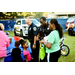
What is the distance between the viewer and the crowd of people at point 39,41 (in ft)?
5.24

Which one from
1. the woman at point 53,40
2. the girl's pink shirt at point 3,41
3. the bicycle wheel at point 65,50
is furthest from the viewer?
the bicycle wheel at point 65,50

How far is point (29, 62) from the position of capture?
244 cm

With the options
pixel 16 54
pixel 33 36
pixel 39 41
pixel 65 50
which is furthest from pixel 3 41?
pixel 65 50

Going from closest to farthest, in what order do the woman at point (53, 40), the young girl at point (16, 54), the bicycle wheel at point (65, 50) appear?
the woman at point (53, 40), the young girl at point (16, 54), the bicycle wheel at point (65, 50)

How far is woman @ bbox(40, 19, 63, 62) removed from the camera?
5.09 feet

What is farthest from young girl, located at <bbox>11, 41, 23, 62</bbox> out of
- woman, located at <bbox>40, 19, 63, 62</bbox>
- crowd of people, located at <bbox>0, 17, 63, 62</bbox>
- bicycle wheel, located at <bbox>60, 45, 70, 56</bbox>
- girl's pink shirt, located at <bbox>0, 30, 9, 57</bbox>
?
bicycle wheel, located at <bbox>60, 45, 70, 56</bbox>

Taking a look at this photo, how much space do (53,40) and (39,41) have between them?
0.81 m

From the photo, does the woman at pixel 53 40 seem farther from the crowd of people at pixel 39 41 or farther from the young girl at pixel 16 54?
the young girl at pixel 16 54

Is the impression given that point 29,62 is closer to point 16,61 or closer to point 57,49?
point 16,61

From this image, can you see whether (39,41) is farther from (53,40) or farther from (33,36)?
(53,40)

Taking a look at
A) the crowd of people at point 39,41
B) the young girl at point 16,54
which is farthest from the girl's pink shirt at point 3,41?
the young girl at point 16,54

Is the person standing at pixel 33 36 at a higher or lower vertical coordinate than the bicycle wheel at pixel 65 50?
higher

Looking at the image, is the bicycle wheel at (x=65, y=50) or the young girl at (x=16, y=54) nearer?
the young girl at (x=16, y=54)
